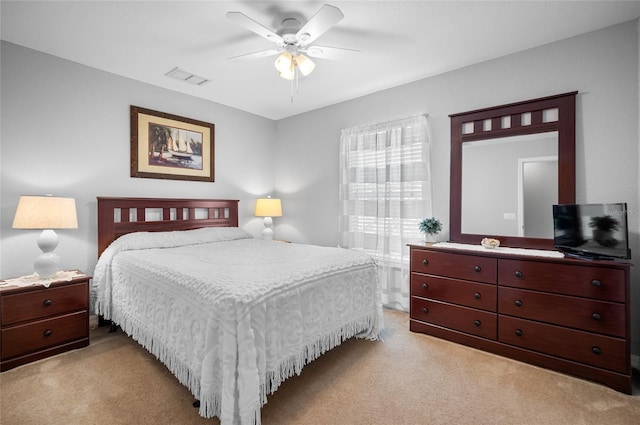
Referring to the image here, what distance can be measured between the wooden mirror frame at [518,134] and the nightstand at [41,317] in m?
3.69

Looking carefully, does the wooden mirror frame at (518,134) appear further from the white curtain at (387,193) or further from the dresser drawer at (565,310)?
the dresser drawer at (565,310)

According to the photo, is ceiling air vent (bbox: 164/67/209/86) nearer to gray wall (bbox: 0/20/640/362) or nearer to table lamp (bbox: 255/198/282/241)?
gray wall (bbox: 0/20/640/362)

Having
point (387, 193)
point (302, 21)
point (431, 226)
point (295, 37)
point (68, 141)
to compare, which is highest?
point (302, 21)

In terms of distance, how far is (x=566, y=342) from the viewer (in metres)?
2.20

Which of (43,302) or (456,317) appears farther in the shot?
(456,317)

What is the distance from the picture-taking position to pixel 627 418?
1.76m

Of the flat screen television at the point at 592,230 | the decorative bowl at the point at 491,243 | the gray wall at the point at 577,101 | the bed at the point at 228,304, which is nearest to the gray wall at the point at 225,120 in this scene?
the gray wall at the point at 577,101

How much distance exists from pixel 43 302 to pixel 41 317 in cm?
12

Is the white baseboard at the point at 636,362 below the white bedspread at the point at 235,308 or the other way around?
below

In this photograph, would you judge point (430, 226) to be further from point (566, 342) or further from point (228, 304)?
point (228, 304)

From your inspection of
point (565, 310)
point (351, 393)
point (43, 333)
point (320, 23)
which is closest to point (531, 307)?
point (565, 310)

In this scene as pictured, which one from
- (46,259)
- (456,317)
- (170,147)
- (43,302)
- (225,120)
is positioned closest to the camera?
(43,302)

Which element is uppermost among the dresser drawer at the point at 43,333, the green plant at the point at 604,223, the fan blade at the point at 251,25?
the fan blade at the point at 251,25

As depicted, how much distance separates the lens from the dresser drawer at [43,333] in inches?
87.9
